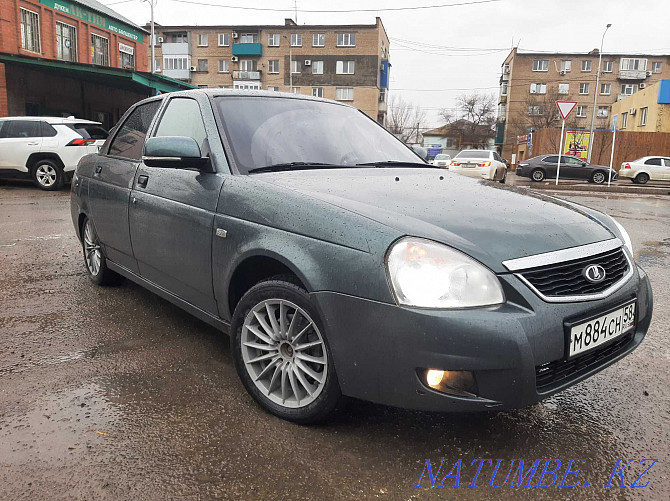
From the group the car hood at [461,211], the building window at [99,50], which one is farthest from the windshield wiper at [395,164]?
the building window at [99,50]

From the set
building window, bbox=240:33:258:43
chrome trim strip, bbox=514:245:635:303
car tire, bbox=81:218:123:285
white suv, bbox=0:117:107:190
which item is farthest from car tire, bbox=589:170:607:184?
building window, bbox=240:33:258:43

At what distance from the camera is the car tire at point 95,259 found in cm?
442

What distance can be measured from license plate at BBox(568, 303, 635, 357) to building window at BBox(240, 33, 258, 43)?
64.7 meters

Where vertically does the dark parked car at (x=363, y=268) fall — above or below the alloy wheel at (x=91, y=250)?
above

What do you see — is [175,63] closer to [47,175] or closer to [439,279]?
[47,175]

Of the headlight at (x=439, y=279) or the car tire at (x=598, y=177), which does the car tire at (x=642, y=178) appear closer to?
the car tire at (x=598, y=177)

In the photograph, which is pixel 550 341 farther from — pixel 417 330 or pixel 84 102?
pixel 84 102

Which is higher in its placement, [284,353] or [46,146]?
[46,146]

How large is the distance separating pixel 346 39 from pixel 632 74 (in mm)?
35752

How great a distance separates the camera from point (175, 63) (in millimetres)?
62938

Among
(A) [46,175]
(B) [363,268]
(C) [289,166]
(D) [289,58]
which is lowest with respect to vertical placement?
(A) [46,175]

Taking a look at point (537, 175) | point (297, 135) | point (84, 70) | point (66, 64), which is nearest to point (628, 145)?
point (537, 175)

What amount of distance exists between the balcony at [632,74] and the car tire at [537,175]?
49405 millimetres

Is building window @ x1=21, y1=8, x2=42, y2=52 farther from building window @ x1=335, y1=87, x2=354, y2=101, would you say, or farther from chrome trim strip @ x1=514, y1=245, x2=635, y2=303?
building window @ x1=335, y1=87, x2=354, y2=101
